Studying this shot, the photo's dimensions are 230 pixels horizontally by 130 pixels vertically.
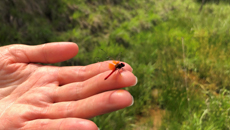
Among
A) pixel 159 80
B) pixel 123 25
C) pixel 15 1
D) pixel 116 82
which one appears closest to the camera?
pixel 116 82

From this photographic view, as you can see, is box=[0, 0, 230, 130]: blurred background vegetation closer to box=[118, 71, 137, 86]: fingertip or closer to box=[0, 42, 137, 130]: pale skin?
box=[0, 42, 137, 130]: pale skin

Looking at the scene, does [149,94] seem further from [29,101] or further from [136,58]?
[29,101]

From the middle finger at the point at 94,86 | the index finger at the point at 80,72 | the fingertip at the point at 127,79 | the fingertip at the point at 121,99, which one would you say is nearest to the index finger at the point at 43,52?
the index finger at the point at 80,72

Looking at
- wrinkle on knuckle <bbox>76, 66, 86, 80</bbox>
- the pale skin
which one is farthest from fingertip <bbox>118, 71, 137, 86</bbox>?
wrinkle on knuckle <bbox>76, 66, 86, 80</bbox>

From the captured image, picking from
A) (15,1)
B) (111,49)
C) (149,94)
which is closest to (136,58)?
(111,49)

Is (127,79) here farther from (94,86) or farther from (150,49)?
(150,49)

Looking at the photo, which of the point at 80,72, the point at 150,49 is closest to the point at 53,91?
the point at 80,72

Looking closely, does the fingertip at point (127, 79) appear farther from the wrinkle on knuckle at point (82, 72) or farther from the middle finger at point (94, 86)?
the wrinkle on knuckle at point (82, 72)
